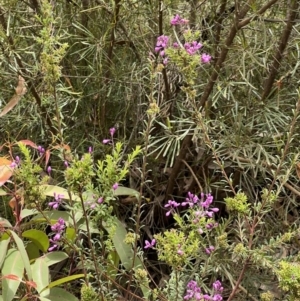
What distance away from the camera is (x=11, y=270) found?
74cm

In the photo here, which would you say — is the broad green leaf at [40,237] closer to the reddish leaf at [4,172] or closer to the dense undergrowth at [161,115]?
the dense undergrowth at [161,115]

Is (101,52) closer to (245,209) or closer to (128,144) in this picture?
(128,144)

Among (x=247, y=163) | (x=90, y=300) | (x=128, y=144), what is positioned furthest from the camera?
(x=128, y=144)

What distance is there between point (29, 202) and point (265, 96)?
548 millimetres

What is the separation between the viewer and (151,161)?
1061 mm

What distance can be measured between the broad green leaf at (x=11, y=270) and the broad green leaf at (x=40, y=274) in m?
0.03

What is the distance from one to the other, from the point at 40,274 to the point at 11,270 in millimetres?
49

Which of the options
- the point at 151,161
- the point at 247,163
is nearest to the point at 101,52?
the point at 151,161

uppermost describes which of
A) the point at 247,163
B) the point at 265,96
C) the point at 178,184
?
the point at 265,96

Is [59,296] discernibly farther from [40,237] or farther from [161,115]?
[161,115]

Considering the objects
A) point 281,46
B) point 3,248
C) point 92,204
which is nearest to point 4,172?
point 3,248

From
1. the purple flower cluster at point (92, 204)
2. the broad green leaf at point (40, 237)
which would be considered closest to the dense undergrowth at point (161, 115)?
the broad green leaf at point (40, 237)

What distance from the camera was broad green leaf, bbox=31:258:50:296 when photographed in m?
0.75

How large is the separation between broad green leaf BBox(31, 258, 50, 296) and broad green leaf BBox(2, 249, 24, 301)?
0.10 feet
